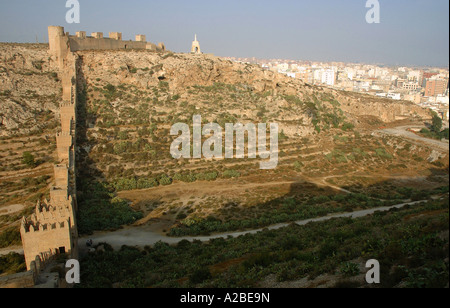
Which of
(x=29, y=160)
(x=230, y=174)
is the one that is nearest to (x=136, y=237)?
(x=230, y=174)

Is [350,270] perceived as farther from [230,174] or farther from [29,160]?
[29,160]

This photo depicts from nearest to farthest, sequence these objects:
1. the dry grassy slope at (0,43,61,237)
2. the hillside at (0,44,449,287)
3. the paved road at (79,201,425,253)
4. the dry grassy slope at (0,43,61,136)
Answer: the hillside at (0,44,449,287) → the paved road at (79,201,425,253) → the dry grassy slope at (0,43,61,237) → the dry grassy slope at (0,43,61,136)

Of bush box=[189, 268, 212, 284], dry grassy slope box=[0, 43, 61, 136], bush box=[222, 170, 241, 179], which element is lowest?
bush box=[189, 268, 212, 284]

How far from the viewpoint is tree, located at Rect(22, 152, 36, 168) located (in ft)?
73.4

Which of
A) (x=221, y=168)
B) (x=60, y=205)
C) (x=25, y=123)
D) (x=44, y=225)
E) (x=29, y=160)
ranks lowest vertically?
(x=221, y=168)

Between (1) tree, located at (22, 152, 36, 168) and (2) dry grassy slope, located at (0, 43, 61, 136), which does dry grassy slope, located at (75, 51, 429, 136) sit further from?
(1) tree, located at (22, 152, 36, 168)

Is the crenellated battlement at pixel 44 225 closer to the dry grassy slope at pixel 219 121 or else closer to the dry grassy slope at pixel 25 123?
the dry grassy slope at pixel 25 123

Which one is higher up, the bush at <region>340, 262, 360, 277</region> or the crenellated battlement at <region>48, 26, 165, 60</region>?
the crenellated battlement at <region>48, 26, 165, 60</region>

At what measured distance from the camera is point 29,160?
2238 cm

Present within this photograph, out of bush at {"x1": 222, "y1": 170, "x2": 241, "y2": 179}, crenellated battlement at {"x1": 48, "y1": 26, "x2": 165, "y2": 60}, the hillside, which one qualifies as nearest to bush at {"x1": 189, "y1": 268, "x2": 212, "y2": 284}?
the hillside

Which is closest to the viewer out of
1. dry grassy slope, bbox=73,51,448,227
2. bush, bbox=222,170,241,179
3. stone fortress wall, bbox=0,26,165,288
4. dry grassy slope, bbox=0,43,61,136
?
stone fortress wall, bbox=0,26,165,288

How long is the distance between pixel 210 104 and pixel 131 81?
10458 millimetres

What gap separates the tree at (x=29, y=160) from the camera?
22359mm
